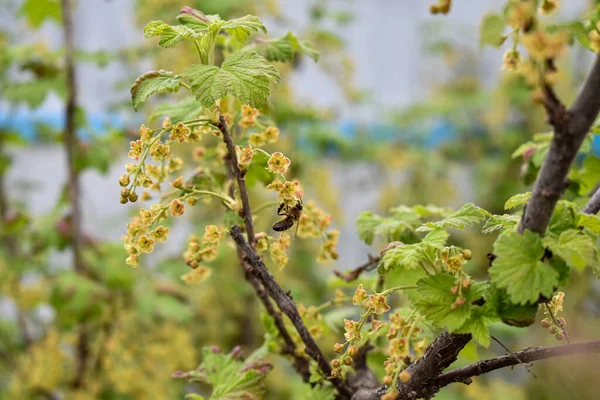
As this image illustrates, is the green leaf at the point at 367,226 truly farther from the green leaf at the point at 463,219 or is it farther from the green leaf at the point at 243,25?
the green leaf at the point at 243,25

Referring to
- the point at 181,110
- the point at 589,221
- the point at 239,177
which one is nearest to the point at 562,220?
the point at 589,221

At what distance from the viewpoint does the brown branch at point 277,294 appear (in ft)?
1.61

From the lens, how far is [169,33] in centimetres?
48

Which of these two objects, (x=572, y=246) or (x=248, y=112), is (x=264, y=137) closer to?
(x=248, y=112)

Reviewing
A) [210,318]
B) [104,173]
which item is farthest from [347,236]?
[104,173]

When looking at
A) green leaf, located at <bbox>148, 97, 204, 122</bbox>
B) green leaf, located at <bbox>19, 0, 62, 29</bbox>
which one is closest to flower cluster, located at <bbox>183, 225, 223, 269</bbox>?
green leaf, located at <bbox>148, 97, 204, 122</bbox>

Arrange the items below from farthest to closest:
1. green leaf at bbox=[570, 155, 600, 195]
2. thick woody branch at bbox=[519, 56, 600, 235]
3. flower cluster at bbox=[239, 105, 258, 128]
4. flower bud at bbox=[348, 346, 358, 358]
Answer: green leaf at bbox=[570, 155, 600, 195] → flower cluster at bbox=[239, 105, 258, 128] → flower bud at bbox=[348, 346, 358, 358] → thick woody branch at bbox=[519, 56, 600, 235]

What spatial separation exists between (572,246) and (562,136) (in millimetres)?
79

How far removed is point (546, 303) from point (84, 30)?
245cm

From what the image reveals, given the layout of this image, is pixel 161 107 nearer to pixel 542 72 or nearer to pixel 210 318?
pixel 542 72

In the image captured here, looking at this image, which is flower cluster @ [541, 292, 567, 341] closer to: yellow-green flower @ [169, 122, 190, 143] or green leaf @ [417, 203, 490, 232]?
green leaf @ [417, 203, 490, 232]

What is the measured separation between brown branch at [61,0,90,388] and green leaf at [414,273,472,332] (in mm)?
1059

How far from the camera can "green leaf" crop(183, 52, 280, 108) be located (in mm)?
456

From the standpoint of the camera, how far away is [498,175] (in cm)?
226
